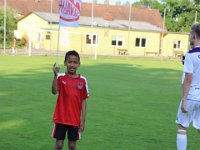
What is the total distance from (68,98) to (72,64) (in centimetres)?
44

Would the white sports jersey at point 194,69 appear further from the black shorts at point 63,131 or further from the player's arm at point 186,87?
the black shorts at point 63,131

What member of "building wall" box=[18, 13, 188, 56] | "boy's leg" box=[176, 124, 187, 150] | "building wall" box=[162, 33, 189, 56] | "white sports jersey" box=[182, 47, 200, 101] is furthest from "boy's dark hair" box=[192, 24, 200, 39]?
"building wall" box=[162, 33, 189, 56]

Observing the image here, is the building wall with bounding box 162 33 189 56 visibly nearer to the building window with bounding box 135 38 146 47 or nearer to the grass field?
the building window with bounding box 135 38 146 47

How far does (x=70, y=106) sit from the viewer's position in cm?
564

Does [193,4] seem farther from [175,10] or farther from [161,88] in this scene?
[161,88]

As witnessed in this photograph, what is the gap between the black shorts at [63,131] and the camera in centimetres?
569

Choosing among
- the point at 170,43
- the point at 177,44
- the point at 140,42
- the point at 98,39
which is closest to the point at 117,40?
the point at 98,39

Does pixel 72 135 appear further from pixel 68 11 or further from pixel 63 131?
pixel 68 11

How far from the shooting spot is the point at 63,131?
18.7ft

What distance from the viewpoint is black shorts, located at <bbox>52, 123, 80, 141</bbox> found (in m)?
5.69

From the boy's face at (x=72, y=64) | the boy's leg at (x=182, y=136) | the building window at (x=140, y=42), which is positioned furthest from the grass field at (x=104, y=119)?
the building window at (x=140, y=42)

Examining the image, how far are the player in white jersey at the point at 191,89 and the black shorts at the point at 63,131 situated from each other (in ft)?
4.79

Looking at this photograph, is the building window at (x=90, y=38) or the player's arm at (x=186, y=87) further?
the building window at (x=90, y=38)

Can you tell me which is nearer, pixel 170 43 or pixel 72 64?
pixel 72 64
